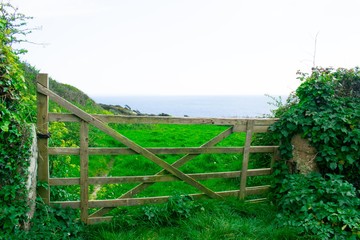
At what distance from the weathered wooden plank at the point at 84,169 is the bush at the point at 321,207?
127 inches

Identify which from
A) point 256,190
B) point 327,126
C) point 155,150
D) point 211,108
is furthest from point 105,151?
point 211,108

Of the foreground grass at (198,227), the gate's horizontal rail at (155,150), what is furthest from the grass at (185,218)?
the gate's horizontal rail at (155,150)

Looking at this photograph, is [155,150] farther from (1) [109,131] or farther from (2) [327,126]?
(2) [327,126]

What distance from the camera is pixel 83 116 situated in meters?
4.49

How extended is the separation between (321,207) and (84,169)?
Result: 383 centimetres

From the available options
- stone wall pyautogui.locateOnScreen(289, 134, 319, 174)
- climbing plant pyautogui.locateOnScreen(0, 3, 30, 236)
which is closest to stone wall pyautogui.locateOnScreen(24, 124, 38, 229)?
climbing plant pyautogui.locateOnScreen(0, 3, 30, 236)

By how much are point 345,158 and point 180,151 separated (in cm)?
310

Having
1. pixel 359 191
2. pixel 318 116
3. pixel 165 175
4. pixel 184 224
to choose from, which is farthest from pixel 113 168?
pixel 359 191

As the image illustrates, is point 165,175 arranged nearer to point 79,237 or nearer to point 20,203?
point 79,237

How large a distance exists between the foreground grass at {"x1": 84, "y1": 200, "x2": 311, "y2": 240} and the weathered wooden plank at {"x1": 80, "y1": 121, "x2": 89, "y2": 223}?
0.28 metres

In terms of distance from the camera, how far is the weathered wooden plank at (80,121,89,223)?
453cm

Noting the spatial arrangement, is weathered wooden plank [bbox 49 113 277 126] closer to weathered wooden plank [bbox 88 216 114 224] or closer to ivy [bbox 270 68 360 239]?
ivy [bbox 270 68 360 239]

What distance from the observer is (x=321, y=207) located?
4633mm

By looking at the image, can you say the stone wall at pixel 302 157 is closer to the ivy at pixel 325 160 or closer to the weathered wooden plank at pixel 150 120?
the ivy at pixel 325 160
